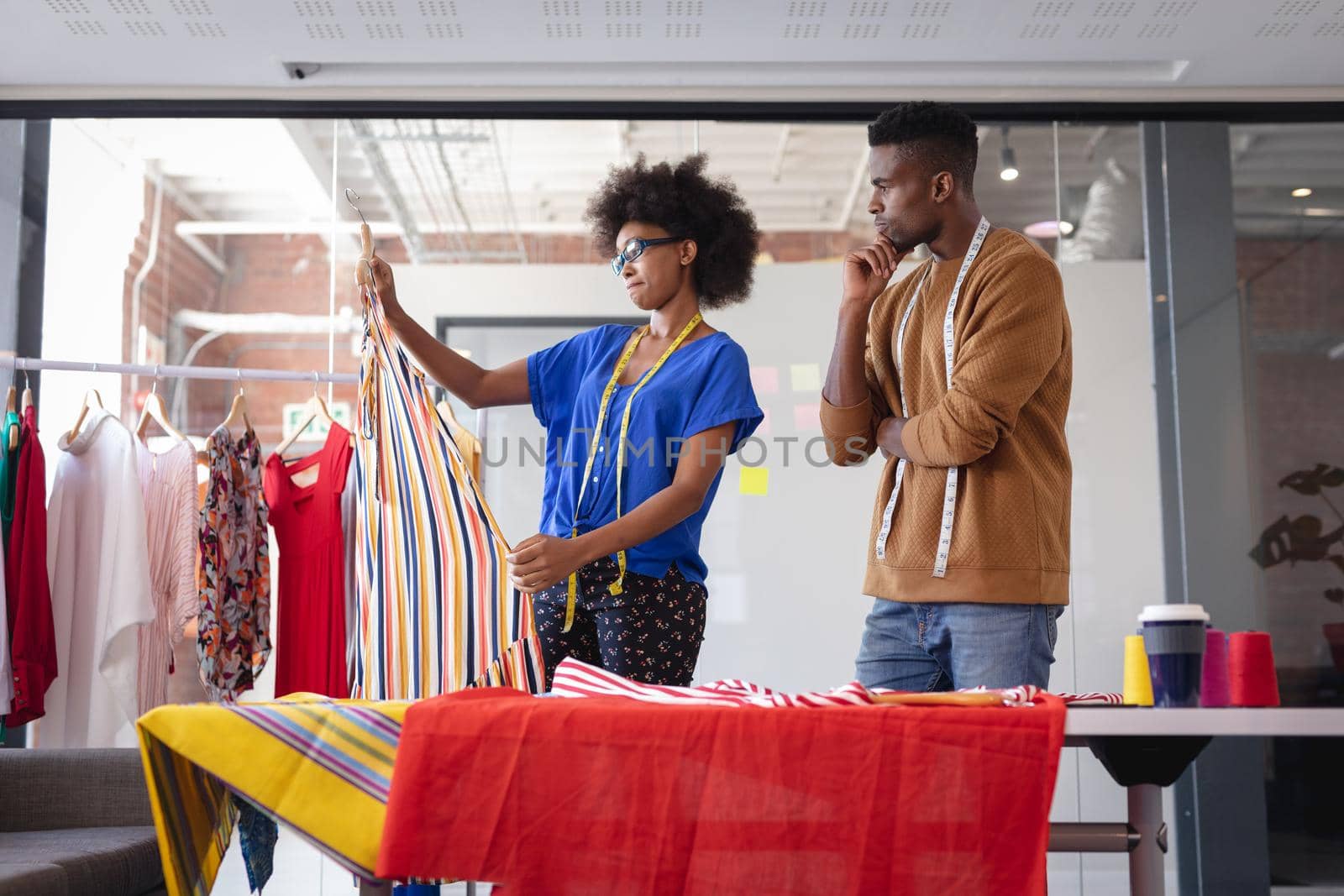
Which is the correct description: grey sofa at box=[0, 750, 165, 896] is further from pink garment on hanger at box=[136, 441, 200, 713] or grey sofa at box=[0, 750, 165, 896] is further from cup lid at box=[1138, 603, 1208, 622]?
cup lid at box=[1138, 603, 1208, 622]

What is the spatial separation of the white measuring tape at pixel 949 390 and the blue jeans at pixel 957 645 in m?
0.09

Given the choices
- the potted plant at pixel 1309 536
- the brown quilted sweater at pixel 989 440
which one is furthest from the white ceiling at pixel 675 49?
the brown quilted sweater at pixel 989 440

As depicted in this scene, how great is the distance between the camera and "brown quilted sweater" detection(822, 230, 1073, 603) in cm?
208

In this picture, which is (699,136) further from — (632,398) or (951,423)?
(951,423)

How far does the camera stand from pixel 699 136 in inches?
163

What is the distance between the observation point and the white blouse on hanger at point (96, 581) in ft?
11.3

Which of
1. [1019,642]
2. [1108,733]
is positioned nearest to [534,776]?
[1108,733]

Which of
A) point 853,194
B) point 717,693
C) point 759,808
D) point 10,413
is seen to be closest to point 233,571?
point 10,413

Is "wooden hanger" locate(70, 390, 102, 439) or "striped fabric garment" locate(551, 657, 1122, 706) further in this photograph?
"wooden hanger" locate(70, 390, 102, 439)

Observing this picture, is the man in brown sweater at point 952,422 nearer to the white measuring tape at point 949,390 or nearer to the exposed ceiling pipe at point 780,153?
the white measuring tape at point 949,390

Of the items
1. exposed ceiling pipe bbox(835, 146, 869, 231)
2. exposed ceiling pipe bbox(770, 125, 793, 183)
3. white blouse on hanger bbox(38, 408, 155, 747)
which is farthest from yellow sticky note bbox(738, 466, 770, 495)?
white blouse on hanger bbox(38, 408, 155, 747)

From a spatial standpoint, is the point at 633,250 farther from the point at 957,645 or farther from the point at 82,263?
the point at 82,263

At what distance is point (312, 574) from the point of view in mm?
3689

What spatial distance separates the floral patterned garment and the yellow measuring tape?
4.99 feet
